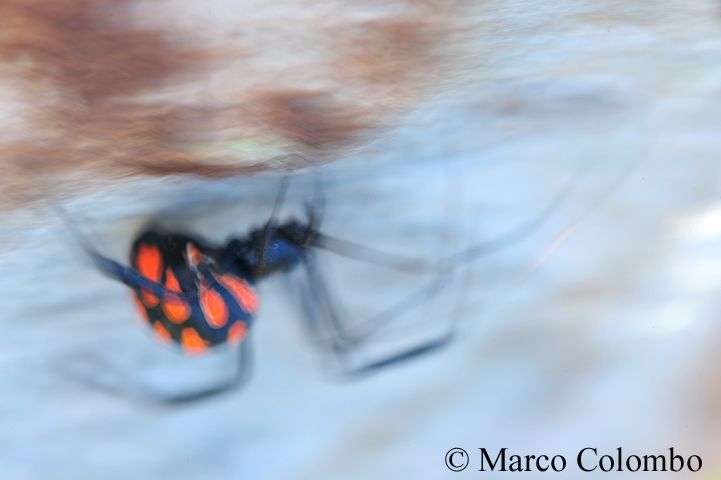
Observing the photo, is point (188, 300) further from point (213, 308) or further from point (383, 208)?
point (383, 208)

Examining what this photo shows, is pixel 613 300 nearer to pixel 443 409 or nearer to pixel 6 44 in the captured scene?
pixel 443 409

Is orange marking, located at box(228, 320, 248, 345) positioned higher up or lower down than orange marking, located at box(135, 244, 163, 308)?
lower down

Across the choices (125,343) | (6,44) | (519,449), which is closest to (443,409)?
(519,449)

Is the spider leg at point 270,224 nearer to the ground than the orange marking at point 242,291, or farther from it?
farther from it

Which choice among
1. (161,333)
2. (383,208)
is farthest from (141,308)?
(383,208)

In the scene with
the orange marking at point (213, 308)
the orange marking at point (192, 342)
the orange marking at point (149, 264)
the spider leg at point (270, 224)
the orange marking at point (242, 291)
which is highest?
the spider leg at point (270, 224)

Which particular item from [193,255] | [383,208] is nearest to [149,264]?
[193,255]
